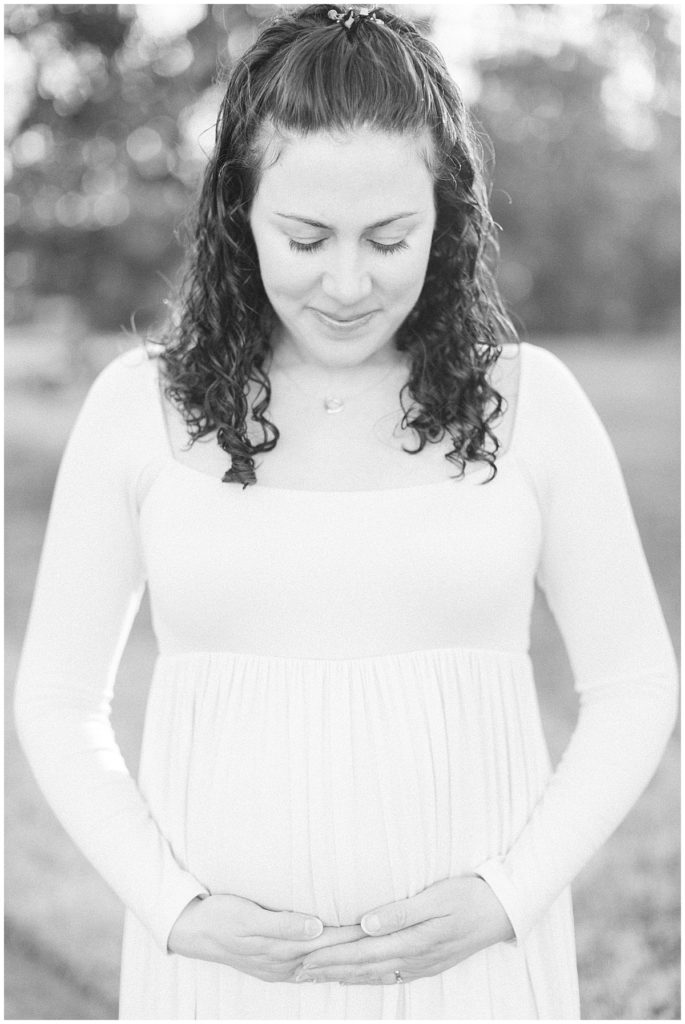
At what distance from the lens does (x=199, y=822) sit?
138 centimetres

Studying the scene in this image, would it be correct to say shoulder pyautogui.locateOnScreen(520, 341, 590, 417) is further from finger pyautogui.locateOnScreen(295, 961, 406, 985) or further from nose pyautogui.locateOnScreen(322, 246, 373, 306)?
finger pyautogui.locateOnScreen(295, 961, 406, 985)

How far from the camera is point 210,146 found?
198 cm

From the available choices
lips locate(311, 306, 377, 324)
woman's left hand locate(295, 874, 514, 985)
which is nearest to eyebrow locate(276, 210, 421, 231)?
lips locate(311, 306, 377, 324)

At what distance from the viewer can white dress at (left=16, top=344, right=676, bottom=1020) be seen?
1.33 metres

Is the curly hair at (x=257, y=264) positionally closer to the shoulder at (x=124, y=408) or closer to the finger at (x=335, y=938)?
the shoulder at (x=124, y=408)

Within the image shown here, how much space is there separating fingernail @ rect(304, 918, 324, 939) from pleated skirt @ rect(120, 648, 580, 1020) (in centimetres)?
3

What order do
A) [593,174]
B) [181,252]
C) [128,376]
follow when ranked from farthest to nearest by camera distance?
[593,174] → [181,252] → [128,376]

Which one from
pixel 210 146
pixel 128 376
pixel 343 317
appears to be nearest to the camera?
pixel 343 317

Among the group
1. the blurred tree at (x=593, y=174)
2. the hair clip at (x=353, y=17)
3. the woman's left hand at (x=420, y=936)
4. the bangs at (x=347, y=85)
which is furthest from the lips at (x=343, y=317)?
the blurred tree at (x=593, y=174)

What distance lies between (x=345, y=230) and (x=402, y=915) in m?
0.85

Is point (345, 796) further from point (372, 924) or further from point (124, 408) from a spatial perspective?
point (124, 408)

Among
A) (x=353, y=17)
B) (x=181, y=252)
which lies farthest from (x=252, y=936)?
(x=181, y=252)

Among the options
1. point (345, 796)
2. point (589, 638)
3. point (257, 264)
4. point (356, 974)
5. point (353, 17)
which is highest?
point (353, 17)

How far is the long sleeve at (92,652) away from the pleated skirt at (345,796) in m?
0.06
